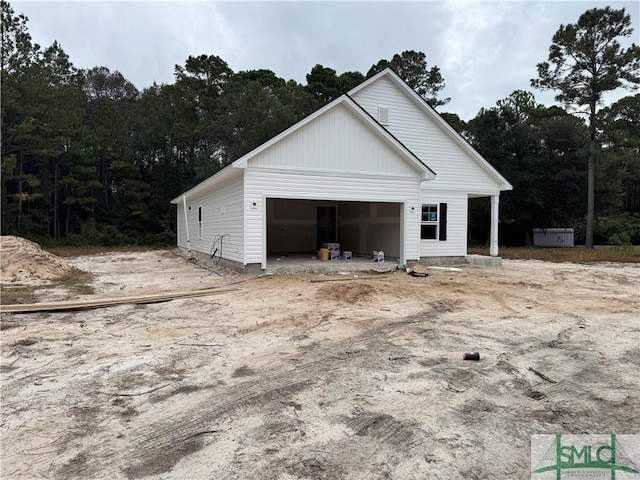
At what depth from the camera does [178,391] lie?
3742 mm

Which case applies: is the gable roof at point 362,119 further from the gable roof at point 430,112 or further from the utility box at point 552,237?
the utility box at point 552,237

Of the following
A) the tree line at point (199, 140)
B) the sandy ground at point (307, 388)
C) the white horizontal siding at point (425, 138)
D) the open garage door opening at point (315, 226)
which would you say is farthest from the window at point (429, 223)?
the tree line at point (199, 140)

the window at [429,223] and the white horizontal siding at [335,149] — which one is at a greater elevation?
the white horizontal siding at [335,149]

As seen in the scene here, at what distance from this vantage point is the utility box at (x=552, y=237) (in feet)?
97.9

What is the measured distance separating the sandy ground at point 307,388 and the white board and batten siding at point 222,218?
444cm

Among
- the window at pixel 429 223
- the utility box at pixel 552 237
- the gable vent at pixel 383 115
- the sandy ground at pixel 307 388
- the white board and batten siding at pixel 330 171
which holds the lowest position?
the sandy ground at pixel 307 388

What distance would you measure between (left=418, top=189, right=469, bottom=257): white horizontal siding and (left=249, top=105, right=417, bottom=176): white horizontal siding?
2.97 m

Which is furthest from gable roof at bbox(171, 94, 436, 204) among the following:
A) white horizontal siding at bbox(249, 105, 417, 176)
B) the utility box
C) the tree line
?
the utility box

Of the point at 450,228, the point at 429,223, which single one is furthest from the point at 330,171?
the point at 450,228

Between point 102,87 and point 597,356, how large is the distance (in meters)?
42.0

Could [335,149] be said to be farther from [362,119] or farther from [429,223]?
[429,223]

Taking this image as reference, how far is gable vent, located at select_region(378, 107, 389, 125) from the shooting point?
14.8 m

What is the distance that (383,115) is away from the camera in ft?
48.5

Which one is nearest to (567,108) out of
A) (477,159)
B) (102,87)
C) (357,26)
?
(477,159)
